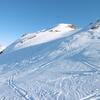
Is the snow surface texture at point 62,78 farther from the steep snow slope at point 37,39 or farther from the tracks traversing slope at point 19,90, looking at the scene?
the steep snow slope at point 37,39

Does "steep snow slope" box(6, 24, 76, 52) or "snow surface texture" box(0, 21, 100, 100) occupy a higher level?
"steep snow slope" box(6, 24, 76, 52)

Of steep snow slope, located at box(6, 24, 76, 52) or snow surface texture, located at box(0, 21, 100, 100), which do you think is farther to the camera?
steep snow slope, located at box(6, 24, 76, 52)

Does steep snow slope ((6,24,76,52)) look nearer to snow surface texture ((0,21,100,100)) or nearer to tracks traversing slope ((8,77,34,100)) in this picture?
snow surface texture ((0,21,100,100))

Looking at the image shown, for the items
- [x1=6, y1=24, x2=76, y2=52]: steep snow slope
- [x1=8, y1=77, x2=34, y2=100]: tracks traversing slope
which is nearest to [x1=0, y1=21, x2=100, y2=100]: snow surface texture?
[x1=8, y1=77, x2=34, y2=100]: tracks traversing slope

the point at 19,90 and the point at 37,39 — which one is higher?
the point at 37,39

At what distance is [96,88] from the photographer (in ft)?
44.3

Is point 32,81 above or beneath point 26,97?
above

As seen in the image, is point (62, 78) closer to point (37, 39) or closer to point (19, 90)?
point (19, 90)

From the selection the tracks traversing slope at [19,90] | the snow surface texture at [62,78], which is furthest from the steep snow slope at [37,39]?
the tracks traversing slope at [19,90]

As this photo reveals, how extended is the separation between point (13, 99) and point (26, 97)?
0.83m

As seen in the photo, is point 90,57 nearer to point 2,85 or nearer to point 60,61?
point 60,61

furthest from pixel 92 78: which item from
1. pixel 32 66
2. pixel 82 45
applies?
pixel 82 45

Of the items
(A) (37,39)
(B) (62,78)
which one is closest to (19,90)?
(B) (62,78)

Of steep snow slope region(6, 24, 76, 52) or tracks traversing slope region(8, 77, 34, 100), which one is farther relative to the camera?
steep snow slope region(6, 24, 76, 52)
